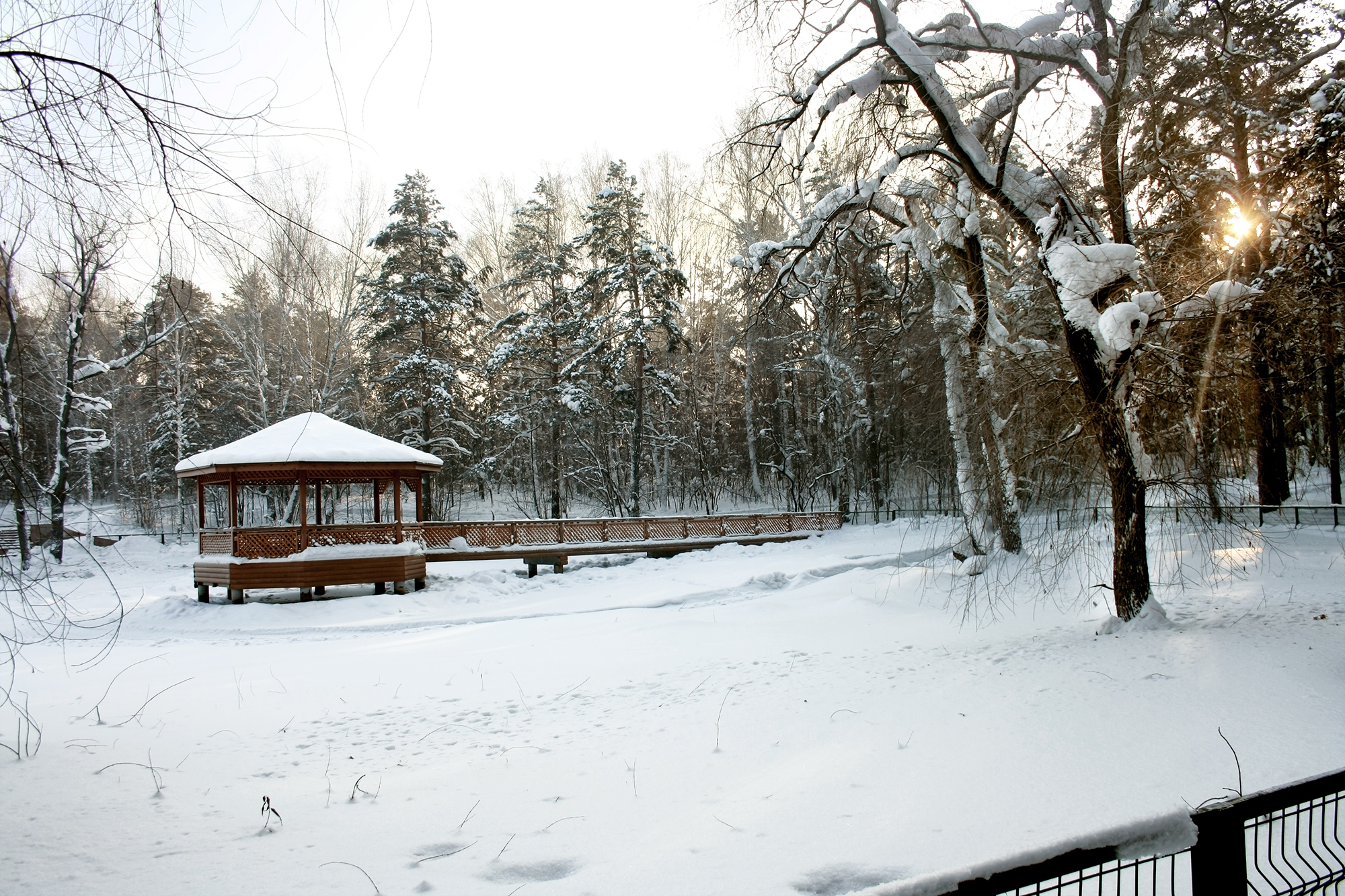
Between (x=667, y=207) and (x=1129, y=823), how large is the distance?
31.9 meters

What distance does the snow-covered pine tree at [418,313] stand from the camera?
2575cm

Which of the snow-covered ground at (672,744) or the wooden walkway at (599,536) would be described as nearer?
the snow-covered ground at (672,744)

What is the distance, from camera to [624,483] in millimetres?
34812

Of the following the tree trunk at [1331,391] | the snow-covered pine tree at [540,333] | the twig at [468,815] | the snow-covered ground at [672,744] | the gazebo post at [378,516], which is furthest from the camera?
the snow-covered pine tree at [540,333]

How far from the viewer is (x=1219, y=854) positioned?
1.64 m

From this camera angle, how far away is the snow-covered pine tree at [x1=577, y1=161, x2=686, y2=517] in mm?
25375

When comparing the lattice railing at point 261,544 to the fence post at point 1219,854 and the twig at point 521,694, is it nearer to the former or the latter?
the twig at point 521,694

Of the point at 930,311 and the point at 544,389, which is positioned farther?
the point at 544,389

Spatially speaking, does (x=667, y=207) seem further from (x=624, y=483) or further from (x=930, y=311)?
(x=930, y=311)

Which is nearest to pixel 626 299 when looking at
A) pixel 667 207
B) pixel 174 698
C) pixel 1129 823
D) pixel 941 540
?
pixel 667 207

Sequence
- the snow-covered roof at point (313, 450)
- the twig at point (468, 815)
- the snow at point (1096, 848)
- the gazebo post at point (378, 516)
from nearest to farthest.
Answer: the snow at point (1096, 848), the twig at point (468, 815), the snow-covered roof at point (313, 450), the gazebo post at point (378, 516)

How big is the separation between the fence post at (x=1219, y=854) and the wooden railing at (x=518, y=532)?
15970 millimetres

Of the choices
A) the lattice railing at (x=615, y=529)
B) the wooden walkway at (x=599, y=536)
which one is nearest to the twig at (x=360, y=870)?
the wooden walkway at (x=599, y=536)

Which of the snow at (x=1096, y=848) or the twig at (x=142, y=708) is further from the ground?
the snow at (x=1096, y=848)
